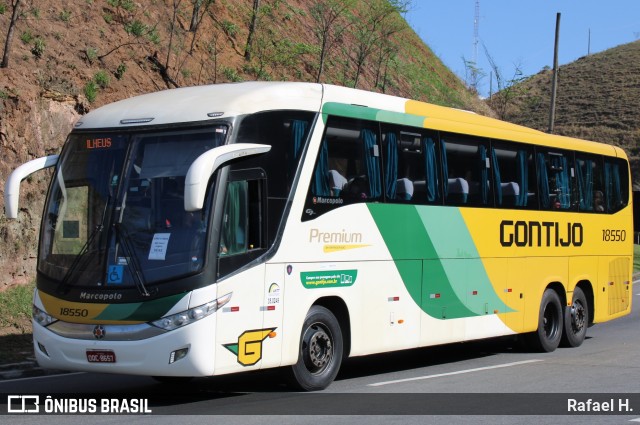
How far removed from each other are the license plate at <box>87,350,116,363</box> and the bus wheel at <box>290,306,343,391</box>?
230cm

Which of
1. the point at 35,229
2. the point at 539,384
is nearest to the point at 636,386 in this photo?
the point at 539,384

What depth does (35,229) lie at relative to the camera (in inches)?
759

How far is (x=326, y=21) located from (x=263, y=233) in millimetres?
24540

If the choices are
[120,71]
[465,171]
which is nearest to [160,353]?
[465,171]

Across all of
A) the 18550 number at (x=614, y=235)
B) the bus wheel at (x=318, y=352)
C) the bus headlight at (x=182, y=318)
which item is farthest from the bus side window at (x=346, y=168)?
the 18550 number at (x=614, y=235)

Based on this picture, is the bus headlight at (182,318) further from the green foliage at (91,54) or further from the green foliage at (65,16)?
the green foliage at (65,16)

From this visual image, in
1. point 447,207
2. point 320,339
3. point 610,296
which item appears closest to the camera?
point 320,339

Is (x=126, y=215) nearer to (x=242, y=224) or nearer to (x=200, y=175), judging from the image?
(x=242, y=224)

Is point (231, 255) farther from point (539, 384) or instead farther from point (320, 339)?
point (539, 384)

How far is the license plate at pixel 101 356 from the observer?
10125 millimetres

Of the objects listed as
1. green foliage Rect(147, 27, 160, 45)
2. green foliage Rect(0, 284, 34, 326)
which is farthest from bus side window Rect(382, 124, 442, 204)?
green foliage Rect(147, 27, 160, 45)

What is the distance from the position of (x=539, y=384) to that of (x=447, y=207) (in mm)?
3039

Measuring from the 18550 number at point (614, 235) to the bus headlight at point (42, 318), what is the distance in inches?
453

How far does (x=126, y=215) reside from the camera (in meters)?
10.5
